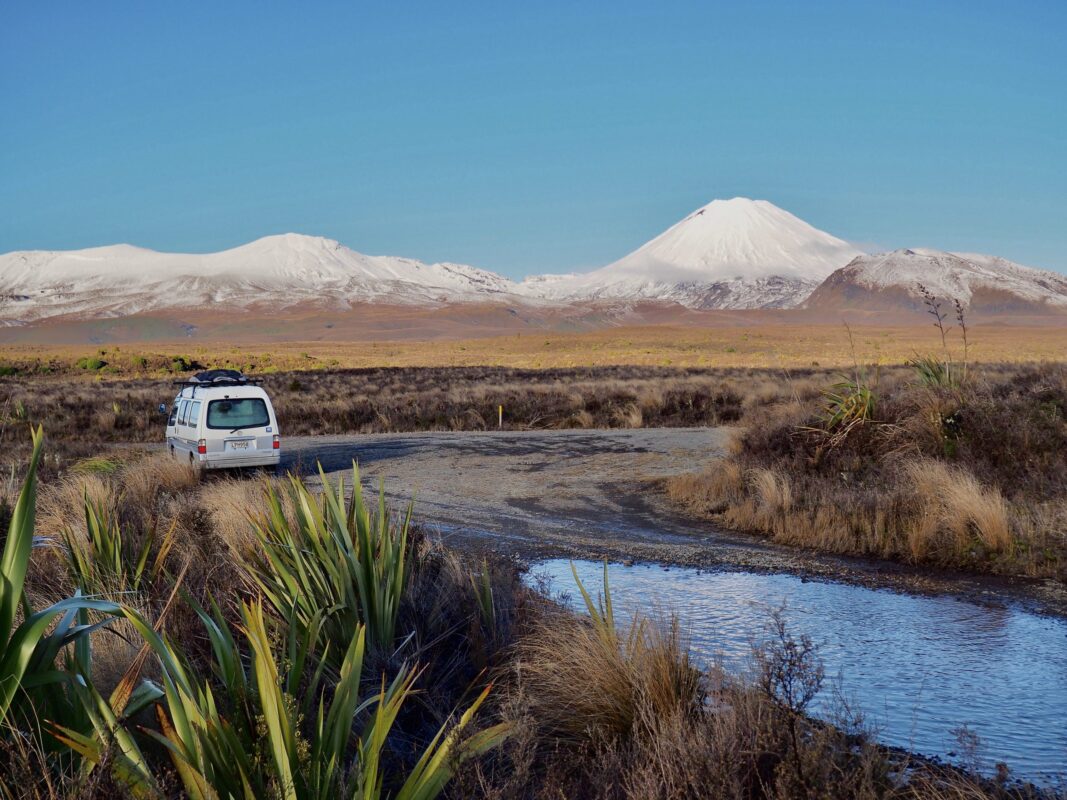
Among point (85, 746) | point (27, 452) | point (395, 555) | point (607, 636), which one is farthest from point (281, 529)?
point (27, 452)

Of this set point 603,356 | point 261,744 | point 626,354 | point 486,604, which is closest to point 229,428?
point 486,604

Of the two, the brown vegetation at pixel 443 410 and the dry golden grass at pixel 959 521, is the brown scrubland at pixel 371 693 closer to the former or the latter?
the dry golden grass at pixel 959 521

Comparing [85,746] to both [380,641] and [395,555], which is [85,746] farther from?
[395,555]

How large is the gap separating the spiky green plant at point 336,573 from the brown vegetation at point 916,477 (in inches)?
229

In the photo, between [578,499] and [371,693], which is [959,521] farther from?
[371,693]

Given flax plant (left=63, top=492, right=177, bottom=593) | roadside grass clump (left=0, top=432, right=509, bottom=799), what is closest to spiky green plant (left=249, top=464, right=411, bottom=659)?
flax plant (left=63, top=492, right=177, bottom=593)

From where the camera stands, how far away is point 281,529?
20.8ft

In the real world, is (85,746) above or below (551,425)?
above

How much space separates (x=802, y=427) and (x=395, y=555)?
9.82m

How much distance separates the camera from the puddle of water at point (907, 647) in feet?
17.2

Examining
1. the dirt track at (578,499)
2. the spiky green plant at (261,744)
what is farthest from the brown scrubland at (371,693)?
the dirt track at (578,499)

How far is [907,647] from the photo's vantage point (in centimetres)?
683

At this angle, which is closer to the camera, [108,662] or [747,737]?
[747,737]

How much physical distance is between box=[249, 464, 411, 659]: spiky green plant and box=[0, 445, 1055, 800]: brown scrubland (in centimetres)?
2
